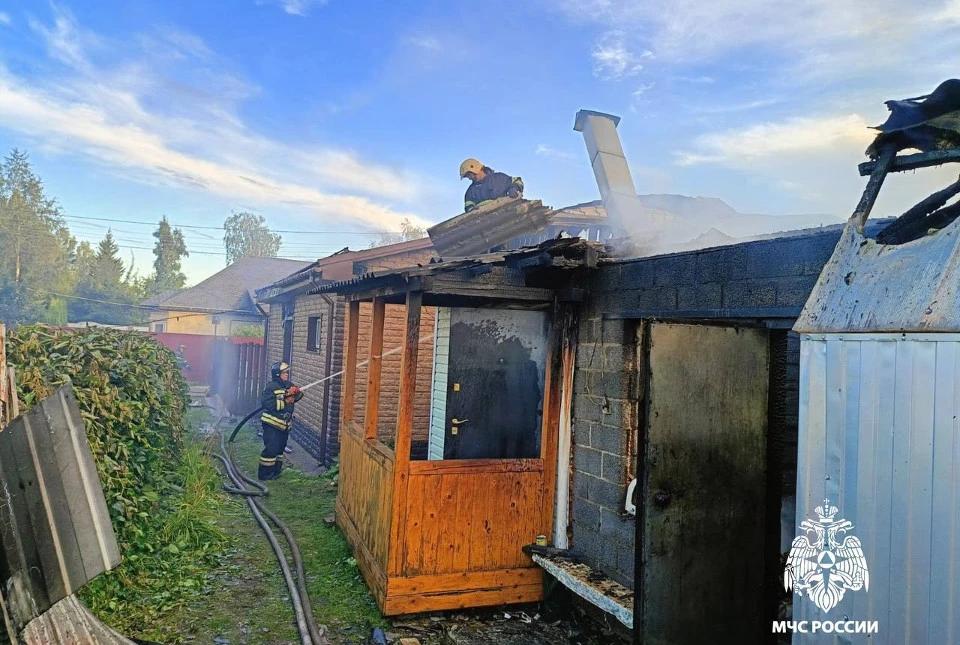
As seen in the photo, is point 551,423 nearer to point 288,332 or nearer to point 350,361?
point 350,361

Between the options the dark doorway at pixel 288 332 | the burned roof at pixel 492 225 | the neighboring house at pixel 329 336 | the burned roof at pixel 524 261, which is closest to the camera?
the burned roof at pixel 524 261

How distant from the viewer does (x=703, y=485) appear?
3213 mm

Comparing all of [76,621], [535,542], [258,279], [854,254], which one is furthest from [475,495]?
[258,279]

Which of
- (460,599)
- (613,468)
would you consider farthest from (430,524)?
(613,468)

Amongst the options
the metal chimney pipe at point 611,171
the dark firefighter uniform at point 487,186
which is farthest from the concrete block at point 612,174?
the dark firefighter uniform at point 487,186

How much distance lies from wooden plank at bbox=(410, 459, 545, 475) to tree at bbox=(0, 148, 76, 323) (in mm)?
41878

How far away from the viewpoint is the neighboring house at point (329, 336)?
10086 mm

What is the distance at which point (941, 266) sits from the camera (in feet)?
7.04

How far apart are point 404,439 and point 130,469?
2572 millimetres

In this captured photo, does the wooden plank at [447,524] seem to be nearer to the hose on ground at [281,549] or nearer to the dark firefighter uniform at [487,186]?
the hose on ground at [281,549]

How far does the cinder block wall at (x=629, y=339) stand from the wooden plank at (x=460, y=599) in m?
0.63

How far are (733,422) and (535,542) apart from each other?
101 inches

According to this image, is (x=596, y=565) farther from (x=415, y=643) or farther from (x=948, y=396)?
(x=948, y=396)

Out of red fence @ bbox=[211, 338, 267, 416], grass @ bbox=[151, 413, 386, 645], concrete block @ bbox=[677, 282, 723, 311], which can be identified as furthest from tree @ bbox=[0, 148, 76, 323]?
concrete block @ bbox=[677, 282, 723, 311]
